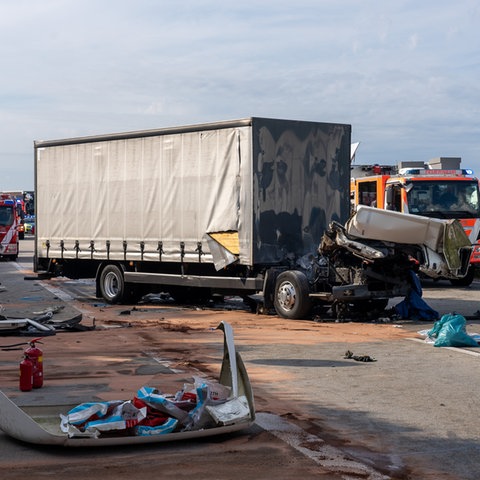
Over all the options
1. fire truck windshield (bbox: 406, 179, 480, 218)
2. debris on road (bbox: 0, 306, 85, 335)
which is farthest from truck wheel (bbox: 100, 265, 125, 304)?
fire truck windshield (bbox: 406, 179, 480, 218)

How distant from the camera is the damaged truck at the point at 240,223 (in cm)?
1652

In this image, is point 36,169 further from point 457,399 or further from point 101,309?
point 457,399

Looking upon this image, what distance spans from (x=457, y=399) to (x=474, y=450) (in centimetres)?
211

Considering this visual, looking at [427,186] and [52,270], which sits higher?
[427,186]

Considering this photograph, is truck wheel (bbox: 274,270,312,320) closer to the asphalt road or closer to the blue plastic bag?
the asphalt road

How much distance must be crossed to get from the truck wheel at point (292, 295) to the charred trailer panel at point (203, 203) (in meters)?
0.04

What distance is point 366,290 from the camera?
643 inches

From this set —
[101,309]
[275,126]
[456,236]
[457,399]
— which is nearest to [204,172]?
[275,126]

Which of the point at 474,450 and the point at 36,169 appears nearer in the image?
the point at 474,450

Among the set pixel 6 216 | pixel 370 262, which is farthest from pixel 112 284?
pixel 6 216

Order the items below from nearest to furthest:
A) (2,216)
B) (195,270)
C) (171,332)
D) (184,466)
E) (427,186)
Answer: (184,466) < (171,332) < (195,270) < (427,186) < (2,216)

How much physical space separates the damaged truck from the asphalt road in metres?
3.16

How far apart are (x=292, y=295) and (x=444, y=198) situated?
8928 mm

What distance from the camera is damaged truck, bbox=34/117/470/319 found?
1652cm
